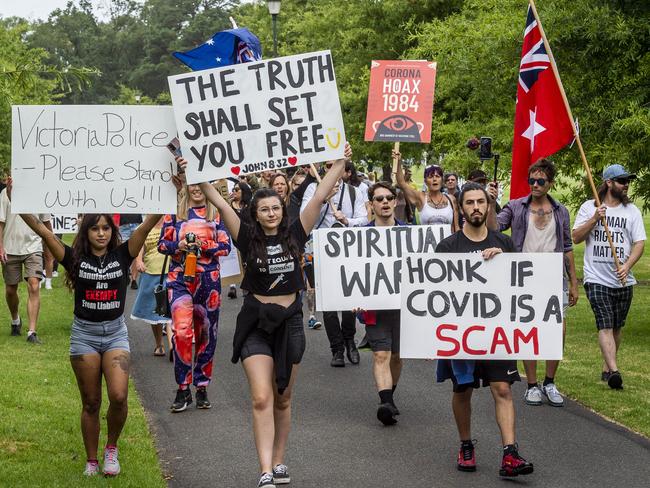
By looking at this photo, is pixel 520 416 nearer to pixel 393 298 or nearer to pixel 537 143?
pixel 393 298

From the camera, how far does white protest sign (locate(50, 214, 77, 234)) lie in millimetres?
18344

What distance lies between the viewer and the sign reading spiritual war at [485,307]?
24.2ft

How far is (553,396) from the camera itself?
9.44 m

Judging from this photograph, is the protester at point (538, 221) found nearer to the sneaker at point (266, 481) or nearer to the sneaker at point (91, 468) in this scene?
the sneaker at point (266, 481)

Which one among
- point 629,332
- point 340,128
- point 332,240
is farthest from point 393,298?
point 629,332

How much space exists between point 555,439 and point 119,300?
325cm

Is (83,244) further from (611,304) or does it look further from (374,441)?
(611,304)

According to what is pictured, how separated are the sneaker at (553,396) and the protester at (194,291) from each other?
2.75 metres

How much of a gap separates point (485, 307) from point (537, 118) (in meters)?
2.91

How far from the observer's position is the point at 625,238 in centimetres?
1038

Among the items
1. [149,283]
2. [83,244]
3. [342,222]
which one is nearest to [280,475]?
[83,244]

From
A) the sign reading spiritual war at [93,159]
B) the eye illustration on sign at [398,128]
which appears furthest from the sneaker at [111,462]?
the eye illustration on sign at [398,128]

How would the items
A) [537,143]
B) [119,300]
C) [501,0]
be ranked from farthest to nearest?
[501,0] → [537,143] → [119,300]

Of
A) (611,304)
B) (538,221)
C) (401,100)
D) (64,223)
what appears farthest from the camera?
(64,223)
